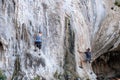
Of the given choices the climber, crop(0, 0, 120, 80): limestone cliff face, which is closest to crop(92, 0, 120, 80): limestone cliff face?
Answer: crop(0, 0, 120, 80): limestone cliff face

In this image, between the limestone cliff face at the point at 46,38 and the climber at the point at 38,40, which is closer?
the limestone cliff face at the point at 46,38

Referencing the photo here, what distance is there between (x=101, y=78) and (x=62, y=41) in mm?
9496

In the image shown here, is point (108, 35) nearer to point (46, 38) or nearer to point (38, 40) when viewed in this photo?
point (46, 38)

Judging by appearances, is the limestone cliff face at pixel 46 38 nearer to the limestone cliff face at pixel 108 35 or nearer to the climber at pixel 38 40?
the climber at pixel 38 40

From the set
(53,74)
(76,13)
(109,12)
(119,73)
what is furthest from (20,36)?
(119,73)

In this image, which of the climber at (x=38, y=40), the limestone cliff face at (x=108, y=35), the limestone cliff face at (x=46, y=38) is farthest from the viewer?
the limestone cliff face at (x=108, y=35)

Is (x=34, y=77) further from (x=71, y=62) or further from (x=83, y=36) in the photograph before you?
(x=83, y=36)

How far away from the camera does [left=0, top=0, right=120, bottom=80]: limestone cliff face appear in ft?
63.4

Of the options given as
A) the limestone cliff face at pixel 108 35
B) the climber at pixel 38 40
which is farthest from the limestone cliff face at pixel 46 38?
the limestone cliff face at pixel 108 35

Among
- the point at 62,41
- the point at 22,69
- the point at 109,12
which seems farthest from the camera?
the point at 109,12

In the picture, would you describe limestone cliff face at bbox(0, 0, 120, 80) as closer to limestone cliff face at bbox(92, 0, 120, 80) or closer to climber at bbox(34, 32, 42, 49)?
climber at bbox(34, 32, 42, 49)

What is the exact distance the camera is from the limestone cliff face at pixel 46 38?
1931 centimetres

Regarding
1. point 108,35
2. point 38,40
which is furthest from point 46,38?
point 108,35

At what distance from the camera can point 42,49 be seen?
69.7 feet
